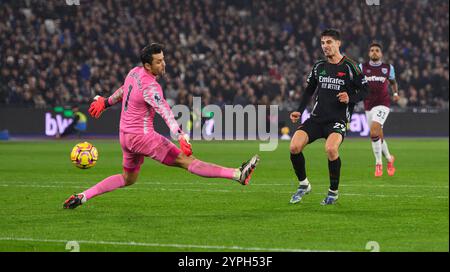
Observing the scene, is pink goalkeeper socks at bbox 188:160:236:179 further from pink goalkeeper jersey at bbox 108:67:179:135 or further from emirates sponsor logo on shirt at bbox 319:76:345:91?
emirates sponsor logo on shirt at bbox 319:76:345:91

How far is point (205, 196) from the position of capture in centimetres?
1364

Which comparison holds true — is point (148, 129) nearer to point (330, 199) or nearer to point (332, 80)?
point (330, 199)

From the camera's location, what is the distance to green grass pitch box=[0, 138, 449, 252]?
8.96 meters

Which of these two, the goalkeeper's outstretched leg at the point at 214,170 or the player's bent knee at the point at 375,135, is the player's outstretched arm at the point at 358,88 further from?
the player's bent knee at the point at 375,135

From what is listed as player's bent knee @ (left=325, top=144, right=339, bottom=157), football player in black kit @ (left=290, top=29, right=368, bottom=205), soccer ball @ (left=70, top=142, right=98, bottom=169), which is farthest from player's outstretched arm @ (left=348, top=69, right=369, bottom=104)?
soccer ball @ (left=70, top=142, right=98, bottom=169)

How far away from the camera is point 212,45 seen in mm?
37750

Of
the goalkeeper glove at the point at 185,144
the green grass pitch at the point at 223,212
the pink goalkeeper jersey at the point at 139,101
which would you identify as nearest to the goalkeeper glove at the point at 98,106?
the pink goalkeeper jersey at the point at 139,101

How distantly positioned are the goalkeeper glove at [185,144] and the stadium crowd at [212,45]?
22735mm

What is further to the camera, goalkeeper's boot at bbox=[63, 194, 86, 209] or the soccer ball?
the soccer ball

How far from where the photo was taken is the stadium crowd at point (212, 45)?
34.0 m

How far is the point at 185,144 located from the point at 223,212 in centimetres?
149

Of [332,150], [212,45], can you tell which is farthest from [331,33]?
[212,45]

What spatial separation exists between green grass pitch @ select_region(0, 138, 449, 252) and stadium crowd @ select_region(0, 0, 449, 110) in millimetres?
13937
